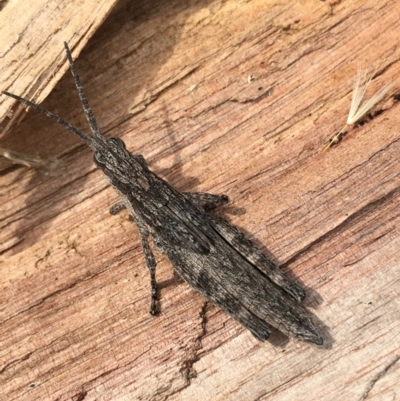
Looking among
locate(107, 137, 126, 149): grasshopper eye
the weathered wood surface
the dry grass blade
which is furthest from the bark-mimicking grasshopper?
the dry grass blade

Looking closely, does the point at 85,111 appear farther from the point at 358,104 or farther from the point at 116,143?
the point at 358,104

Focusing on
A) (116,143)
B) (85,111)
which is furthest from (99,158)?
(85,111)

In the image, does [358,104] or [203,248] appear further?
[358,104]

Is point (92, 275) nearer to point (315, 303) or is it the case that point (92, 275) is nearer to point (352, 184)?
Answer: point (315, 303)

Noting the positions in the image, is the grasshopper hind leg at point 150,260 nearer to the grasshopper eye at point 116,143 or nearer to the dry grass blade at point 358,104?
the grasshopper eye at point 116,143

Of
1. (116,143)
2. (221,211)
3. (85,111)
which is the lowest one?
(221,211)

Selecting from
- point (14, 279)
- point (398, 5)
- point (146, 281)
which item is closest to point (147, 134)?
point (146, 281)

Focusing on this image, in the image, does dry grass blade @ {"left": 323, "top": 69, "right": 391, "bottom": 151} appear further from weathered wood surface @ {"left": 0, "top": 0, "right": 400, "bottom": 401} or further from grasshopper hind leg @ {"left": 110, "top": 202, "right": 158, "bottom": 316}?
grasshopper hind leg @ {"left": 110, "top": 202, "right": 158, "bottom": 316}
